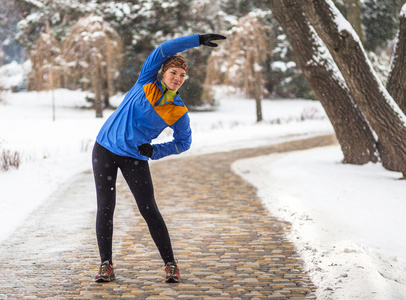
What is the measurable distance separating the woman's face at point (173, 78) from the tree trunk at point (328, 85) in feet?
21.5

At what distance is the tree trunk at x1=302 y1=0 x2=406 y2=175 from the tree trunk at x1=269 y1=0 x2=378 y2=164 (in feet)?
6.23

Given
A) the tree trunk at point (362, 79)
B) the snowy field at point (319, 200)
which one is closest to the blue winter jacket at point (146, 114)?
the snowy field at point (319, 200)

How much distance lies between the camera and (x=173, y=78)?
13.3 feet

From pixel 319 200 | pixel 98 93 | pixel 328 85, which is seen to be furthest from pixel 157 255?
pixel 98 93

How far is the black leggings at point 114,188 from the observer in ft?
13.7

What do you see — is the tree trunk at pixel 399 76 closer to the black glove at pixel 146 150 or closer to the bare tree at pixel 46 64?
the black glove at pixel 146 150

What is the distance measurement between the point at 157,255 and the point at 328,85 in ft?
21.4

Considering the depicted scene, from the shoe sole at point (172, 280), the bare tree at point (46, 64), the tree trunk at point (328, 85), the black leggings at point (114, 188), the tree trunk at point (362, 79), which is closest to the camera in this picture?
the black leggings at point (114, 188)

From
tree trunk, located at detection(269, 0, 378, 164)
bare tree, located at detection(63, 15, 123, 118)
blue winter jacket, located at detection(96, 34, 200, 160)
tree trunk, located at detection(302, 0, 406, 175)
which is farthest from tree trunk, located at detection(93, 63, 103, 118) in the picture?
blue winter jacket, located at detection(96, 34, 200, 160)

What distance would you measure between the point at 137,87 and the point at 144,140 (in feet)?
1.26

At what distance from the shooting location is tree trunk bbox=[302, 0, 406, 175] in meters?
8.21

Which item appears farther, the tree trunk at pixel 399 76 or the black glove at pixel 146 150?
the tree trunk at pixel 399 76

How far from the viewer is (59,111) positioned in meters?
31.6

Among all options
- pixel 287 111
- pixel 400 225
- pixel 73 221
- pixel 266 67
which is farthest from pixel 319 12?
pixel 266 67
